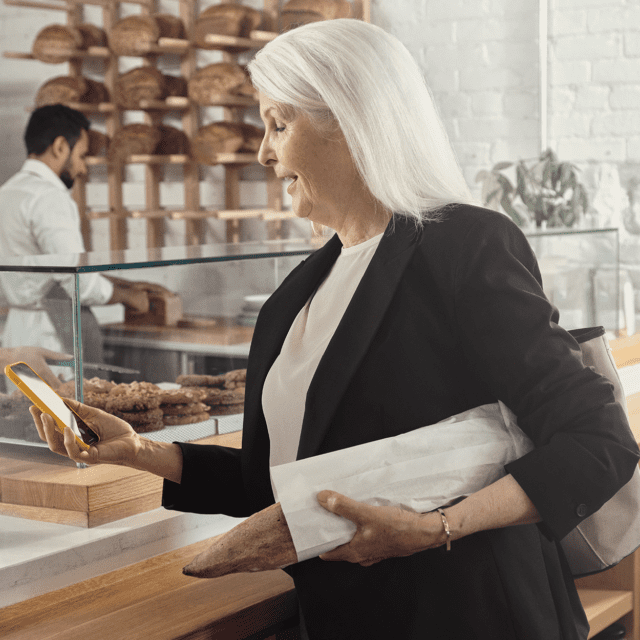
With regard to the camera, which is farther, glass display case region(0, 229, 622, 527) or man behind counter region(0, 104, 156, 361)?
man behind counter region(0, 104, 156, 361)

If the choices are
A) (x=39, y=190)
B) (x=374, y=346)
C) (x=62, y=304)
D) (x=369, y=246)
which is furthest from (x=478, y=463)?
(x=39, y=190)

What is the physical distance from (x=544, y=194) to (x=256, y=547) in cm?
189

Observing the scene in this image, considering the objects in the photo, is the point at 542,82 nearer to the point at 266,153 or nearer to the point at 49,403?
the point at 266,153

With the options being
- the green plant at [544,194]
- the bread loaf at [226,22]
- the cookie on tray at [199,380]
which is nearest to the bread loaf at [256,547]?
the cookie on tray at [199,380]

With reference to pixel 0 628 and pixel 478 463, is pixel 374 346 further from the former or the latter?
pixel 0 628

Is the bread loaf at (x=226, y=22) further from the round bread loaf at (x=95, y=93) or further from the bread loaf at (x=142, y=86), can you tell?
the round bread loaf at (x=95, y=93)

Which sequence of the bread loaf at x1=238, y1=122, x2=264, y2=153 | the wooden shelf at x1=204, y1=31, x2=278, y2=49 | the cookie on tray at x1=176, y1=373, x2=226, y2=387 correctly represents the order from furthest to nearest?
the bread loaf at x1=238, y1=122, x2=264, y2=153 → the wooden shelf at x1=204, y1=31, x2=278, y2=49 → the cookie on tray at x1=176, y1=373, x2=226, y2=387

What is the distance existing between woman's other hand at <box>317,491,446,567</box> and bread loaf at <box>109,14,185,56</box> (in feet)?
12.4

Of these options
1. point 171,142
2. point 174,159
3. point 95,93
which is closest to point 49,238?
point 174,159

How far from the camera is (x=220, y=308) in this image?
1.88 metres

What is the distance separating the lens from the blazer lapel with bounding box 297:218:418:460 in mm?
807

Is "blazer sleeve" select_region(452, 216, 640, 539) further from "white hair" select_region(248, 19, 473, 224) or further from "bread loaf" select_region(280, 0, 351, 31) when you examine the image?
"bread loaf" select_region(280, 0, 351, 31)

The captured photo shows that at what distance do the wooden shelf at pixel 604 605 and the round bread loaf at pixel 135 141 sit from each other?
126 inches

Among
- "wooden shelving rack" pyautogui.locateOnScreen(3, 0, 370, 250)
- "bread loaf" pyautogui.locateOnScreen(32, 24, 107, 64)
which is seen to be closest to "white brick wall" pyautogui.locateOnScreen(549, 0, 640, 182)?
"wooden shelving rack" pyautogui.locateOnScreen(3, 0, 370, 250)
